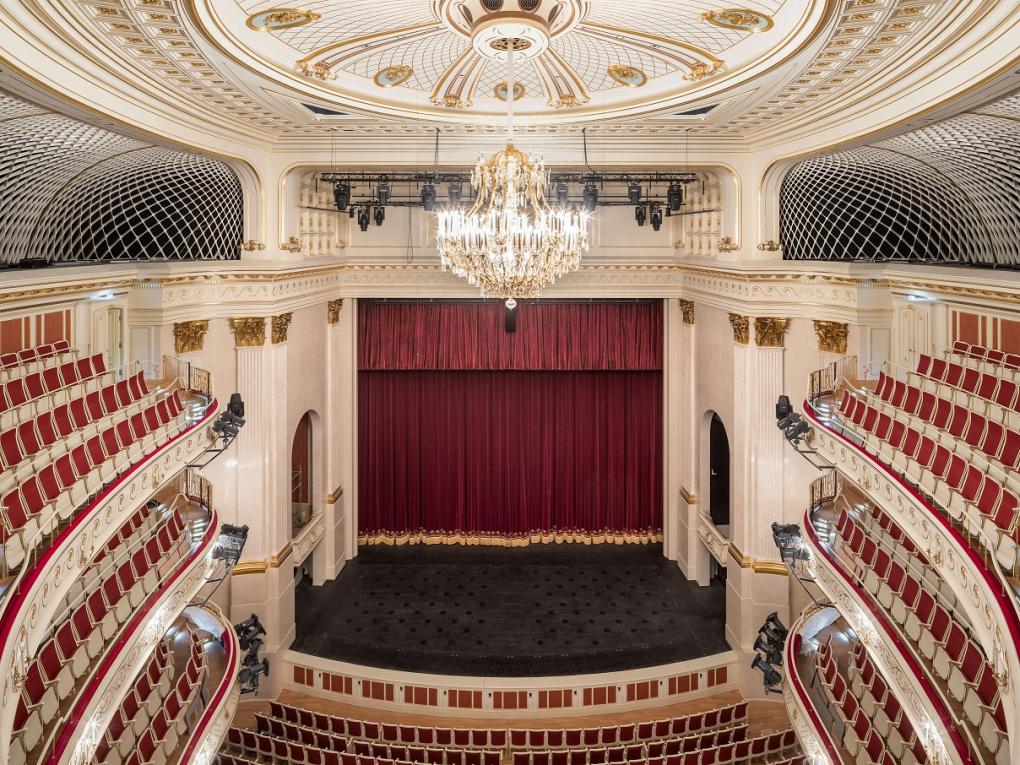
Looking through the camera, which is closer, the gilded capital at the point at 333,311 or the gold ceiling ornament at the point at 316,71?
the gold ceiling ornament at the point at 316,71

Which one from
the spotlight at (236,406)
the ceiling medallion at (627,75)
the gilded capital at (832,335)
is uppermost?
the ceiling medallion at (627,75)

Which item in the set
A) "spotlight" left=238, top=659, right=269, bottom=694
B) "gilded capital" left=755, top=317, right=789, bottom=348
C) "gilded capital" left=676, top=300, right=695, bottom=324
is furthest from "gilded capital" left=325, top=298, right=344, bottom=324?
"gilded capital" left=755, top=317, right=789, bottom=348

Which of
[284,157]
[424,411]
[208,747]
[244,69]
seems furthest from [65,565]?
[424,411]

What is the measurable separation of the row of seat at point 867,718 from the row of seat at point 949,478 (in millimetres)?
2129

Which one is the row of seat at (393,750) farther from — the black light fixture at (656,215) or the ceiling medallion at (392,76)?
the ceiling medallion at (392,76)

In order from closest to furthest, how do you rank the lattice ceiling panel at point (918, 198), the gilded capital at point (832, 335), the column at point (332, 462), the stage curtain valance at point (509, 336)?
the lattice ceiling panel at point (918, 198)
the gilded capital at point (832, 335)
the column at point (332, 462)
the stage curtain valance at point (509, 336)

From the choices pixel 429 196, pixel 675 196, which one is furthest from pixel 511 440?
pixel 675 196

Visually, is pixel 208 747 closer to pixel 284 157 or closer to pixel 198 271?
pixel 198 271

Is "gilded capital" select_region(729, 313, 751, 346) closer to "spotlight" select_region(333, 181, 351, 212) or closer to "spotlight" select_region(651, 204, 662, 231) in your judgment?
"spotlight" select_region(651, 204, 662, 231)

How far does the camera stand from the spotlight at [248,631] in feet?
30.4

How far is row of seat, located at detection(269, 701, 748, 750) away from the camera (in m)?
8.73

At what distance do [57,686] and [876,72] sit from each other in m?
8.07

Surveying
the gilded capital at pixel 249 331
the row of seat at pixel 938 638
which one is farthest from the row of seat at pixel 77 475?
the row of seat at pixel 938 638

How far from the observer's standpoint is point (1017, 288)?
6613 mm
